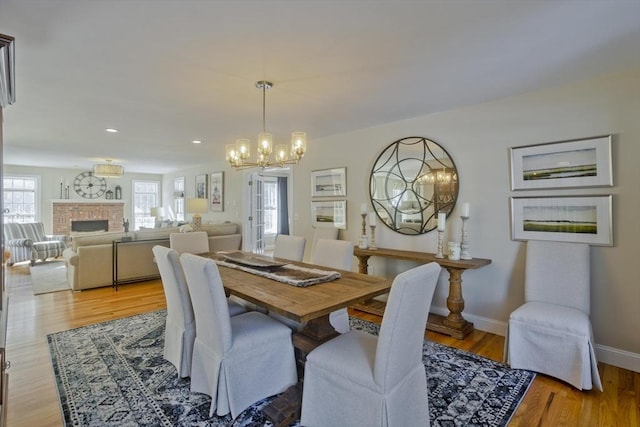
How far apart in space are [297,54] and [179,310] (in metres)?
2.02

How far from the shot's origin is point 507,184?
10.2ft

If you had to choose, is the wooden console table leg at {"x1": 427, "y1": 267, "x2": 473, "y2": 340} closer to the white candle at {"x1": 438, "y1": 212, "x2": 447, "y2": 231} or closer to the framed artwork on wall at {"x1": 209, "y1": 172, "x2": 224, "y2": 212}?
the white candle at {"x1": 438, "y1": 212, "x2": 447, "y2": 231}

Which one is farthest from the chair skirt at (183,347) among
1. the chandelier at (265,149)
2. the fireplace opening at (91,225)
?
the fireplace opening at (91,225)

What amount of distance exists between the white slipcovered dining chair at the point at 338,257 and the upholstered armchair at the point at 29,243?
6701 millimetres

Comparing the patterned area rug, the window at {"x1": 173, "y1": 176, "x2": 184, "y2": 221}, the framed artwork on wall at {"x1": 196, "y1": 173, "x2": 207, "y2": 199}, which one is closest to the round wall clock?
the window at {"x1": 173, "y1": 176, "x2": 184, "y2": 221}

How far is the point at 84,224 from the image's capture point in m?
8.55

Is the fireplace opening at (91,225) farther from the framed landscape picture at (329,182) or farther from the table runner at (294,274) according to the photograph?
the table runner at (294,274)

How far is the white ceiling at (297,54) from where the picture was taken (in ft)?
5.63

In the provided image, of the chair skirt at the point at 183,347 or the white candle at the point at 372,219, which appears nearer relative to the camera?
the chair skirt at the point at 183,347

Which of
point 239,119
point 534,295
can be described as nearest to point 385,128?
point 239,119

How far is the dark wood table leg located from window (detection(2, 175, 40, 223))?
9.14m

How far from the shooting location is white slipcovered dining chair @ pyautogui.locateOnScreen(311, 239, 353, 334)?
279cm

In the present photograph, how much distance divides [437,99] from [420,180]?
3.07 ft

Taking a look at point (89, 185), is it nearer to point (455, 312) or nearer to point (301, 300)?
point (301, 300)
